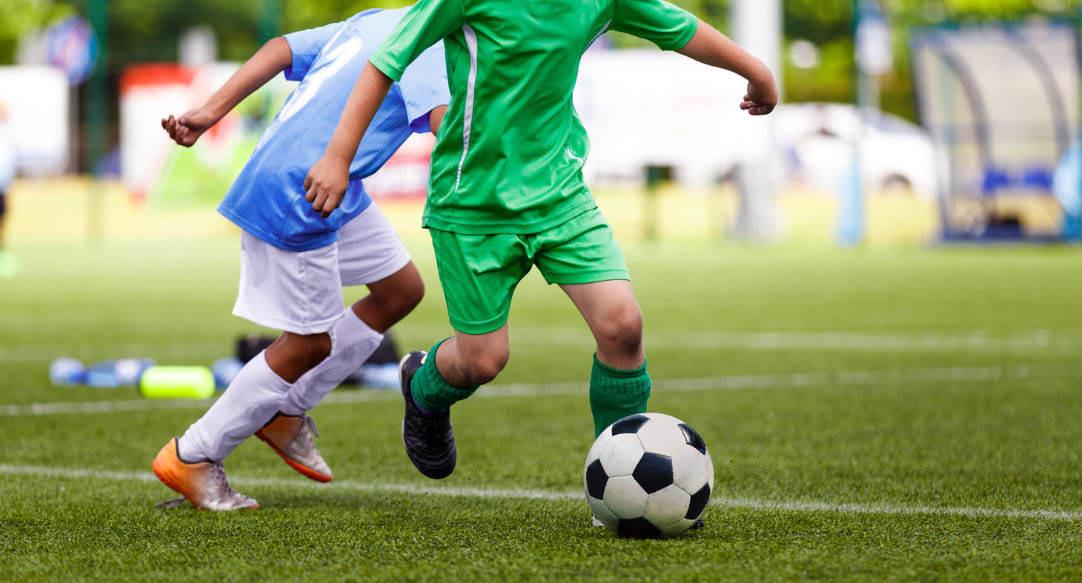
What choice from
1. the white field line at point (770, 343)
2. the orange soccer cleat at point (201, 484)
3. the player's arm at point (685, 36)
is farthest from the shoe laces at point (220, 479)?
the white field line at point (770, 343)

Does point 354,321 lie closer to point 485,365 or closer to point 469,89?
point 485,365

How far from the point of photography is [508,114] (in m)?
4.21

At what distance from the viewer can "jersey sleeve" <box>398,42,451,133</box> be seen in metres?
4.58

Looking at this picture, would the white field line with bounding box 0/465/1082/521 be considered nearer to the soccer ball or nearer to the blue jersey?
Result: the soccer ball

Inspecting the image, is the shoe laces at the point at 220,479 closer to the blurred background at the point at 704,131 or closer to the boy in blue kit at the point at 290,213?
the boy in blue kit at the point at 290,213

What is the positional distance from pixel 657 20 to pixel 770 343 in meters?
6.22

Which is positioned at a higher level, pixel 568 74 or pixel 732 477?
pixel 568 74

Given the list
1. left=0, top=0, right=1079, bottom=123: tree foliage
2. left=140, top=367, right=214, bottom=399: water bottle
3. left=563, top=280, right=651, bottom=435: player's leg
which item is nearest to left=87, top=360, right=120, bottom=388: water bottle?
left=140, top=367, right=214, bottom=399: water bottle

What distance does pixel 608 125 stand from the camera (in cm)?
2631

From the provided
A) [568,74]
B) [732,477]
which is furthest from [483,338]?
[732,477]

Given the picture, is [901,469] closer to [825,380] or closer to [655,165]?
[825,380]

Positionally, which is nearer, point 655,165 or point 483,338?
point 483,338

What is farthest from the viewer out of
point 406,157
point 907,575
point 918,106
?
point 406,157

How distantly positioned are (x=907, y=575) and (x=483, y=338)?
1327mm
